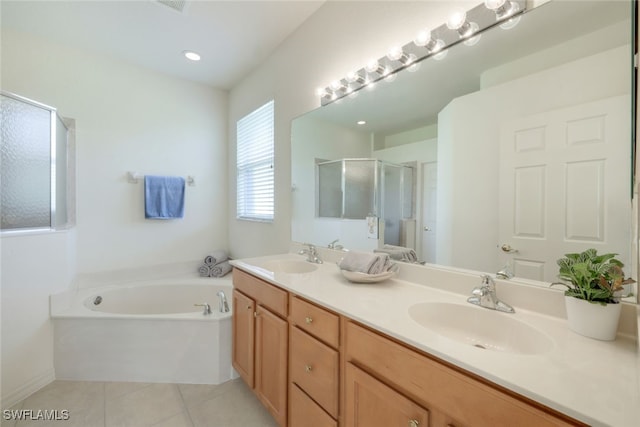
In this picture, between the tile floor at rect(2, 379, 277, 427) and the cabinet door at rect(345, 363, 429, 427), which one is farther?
the tile floor at rect(2, 379, 277, 427)

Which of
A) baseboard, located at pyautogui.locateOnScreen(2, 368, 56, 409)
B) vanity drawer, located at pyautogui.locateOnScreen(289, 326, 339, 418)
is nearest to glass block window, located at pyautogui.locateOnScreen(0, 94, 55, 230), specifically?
baseboard, located at pyautogui.locateOnScreen(2, 368, 56, 409)

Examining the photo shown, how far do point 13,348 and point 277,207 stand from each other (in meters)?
1.97

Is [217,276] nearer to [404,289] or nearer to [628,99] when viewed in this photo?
[404,289]

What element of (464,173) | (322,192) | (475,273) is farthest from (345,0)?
(475,273)

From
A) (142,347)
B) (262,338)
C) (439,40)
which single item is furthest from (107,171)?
(439,40)

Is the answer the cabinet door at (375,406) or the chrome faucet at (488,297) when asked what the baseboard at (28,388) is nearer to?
the cabinet door at (375,406)

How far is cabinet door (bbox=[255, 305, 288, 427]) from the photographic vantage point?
133cm

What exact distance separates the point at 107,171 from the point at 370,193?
98.0 inches

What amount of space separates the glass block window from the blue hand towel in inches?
28.5

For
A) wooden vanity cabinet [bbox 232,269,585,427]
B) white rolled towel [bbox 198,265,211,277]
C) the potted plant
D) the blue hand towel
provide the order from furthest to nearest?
white rolled towel [bbox 198,265,211,277], the blue hand towel, the potted plant, wooden vanity cabinet [bbox 232,269,585,427]

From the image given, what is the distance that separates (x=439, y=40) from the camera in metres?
1.24

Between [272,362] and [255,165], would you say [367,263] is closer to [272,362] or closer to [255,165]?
[272,362]

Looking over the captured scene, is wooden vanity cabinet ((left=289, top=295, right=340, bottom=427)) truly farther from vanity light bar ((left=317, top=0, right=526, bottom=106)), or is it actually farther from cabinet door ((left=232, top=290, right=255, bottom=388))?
vanity light bar ((left=317, top=0, right=526, bottom=106))

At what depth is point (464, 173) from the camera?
122 cm
